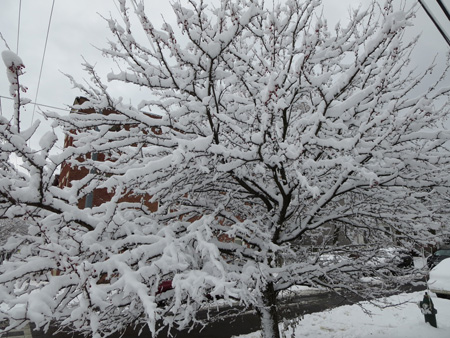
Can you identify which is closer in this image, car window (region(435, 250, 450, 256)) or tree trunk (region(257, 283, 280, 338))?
tree trunk (region(257, 283, 280, 338))

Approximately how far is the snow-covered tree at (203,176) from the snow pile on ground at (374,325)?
3189 millimetres

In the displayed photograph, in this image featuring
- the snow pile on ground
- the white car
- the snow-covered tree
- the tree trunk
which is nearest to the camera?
the snow-covered tree

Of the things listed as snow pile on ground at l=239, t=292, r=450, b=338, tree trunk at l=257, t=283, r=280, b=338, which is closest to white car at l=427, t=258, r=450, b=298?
snow pile on ground at l=239, t=292, r=450, b=338

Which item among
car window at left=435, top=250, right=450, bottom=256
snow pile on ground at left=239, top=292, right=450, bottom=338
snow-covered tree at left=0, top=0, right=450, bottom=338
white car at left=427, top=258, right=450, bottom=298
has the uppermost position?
snow-covered tree at left=0, top=0, right=450, bottom=338

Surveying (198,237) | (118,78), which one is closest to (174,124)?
(118,78)

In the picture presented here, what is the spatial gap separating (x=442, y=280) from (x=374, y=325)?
2.94 m

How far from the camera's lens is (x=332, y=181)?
3844 millimetres

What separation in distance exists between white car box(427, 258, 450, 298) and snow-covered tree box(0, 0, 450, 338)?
5.74 meters

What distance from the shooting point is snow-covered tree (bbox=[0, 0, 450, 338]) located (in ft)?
7.09

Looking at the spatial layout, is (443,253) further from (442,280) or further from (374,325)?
(374,325)

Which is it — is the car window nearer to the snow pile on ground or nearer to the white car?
the snow pile on ground

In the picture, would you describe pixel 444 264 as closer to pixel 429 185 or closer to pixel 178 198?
pixel 429 185

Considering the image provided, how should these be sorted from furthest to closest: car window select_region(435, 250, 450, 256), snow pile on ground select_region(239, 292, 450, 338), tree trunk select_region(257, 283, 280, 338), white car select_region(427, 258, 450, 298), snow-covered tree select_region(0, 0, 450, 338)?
car window select_region(435, 250, 450, 256), white car select_region(427, 258, 450, 298), snow pile on ground select_region(239, 292, 450, 338), tree trunk select_region(257, 283, 280, 338), snow-covered tree select_region(0, 0, 450, 338)

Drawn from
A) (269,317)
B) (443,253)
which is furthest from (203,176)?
(443,253)
